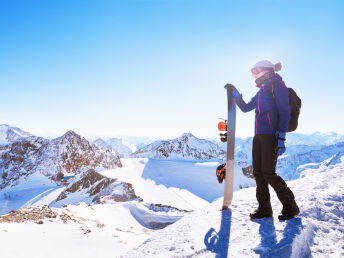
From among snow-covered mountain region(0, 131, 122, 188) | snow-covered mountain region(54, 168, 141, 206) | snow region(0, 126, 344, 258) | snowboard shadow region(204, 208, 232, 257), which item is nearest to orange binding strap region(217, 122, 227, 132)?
snow region(0, 126, 344, 258)

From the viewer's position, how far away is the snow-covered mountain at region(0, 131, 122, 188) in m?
97.1

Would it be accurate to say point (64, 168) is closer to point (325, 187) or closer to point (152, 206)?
point (152, 206)

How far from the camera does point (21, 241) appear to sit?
8406 mm

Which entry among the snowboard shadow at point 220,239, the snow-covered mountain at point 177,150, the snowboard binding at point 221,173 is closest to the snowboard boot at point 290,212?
the snowboard shadow at point 220,239

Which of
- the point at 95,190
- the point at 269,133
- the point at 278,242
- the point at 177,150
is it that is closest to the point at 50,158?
the point at 95,190

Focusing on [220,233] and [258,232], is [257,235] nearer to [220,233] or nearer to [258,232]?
[258,232]

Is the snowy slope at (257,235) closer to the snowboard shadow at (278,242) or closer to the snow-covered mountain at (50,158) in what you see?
the snowboard shadow at (278,242)

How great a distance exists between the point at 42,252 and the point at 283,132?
10.7 meters

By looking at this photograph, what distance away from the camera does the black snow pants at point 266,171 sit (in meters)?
A: 3.41

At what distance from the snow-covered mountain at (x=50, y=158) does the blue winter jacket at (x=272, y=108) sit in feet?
317

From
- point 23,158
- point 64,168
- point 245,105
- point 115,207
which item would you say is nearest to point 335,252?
point 245,105

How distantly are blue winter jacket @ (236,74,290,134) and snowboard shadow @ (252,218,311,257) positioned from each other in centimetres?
161

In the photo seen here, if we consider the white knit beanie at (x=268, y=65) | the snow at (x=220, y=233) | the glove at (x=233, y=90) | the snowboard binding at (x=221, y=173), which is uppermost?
the white knit beanie at (x=268, y=65)

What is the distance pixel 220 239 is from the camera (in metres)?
3.03
